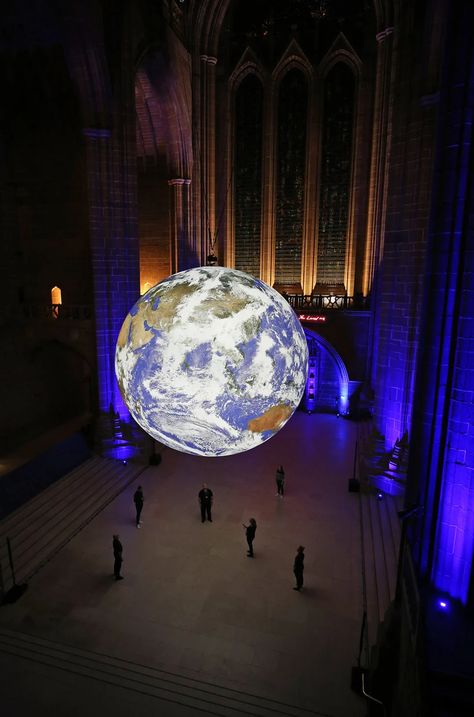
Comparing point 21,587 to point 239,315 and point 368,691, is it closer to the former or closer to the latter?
point 368,691

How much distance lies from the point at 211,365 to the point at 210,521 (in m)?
7.33

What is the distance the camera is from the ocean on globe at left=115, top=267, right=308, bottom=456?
186 inches

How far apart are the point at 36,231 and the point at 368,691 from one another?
16058 millimetres

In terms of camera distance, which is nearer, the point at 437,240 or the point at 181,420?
the point at 181,420

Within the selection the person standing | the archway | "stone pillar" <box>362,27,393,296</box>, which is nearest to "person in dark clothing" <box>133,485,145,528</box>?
the person standing

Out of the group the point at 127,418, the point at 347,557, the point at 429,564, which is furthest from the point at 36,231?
the point at 429,564

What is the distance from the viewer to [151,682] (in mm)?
6484

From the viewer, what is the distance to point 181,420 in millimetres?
4816

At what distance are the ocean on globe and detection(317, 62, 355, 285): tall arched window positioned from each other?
630 inches

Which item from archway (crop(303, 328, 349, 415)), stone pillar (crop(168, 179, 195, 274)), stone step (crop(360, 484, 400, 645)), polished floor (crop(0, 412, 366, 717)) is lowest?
polished floor (crop(0, 412, 366, 717))

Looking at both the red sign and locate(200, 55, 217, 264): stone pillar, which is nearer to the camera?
the red sign

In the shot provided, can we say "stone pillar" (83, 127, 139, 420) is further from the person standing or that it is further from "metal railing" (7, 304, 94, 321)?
the person standing

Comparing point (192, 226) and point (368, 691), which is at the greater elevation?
point (192, 226)

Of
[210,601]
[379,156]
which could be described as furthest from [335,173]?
[210,601]
